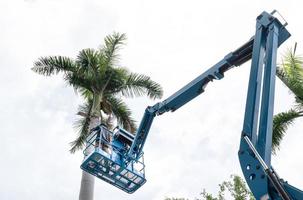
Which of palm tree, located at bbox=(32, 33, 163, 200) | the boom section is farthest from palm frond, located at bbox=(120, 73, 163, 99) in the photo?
the boom section

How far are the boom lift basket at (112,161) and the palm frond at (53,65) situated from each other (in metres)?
6.10

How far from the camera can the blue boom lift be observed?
6.20 metres

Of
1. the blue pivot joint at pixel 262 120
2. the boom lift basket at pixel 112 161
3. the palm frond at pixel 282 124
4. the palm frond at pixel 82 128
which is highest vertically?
the palm frond at pixel 82 128

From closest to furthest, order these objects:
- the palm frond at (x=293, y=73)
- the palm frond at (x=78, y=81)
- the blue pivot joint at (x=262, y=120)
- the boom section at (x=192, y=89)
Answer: the blue pivot joint at (x=262, y=120) < the boom section at (x=192, y=89) < the palm frond at (x=293, y=73) < the palm frond at (x=78, y=81)

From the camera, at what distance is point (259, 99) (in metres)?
7.37

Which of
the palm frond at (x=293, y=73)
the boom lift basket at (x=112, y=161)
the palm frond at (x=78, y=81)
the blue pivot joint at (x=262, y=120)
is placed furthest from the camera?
the palm frond at (x=78, y=81)

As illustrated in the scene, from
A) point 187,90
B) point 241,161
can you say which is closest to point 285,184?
point 241,161

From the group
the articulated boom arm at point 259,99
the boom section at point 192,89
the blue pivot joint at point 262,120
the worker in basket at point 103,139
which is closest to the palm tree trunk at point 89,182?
the worker in basket at point 103,139

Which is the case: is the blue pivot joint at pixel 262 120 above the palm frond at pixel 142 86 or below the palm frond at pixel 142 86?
below

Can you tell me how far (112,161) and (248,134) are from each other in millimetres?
4780

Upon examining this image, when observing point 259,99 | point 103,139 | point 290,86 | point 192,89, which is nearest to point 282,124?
point 290,86

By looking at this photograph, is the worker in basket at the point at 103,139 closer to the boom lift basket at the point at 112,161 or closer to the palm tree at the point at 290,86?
the boom lift basket at the point at 112,161

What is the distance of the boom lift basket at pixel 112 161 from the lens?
35.7ft

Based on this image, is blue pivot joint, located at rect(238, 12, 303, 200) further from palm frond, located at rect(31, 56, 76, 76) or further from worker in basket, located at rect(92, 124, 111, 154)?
palm frond, located at rect(31, 56, 76, 76)
